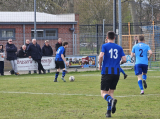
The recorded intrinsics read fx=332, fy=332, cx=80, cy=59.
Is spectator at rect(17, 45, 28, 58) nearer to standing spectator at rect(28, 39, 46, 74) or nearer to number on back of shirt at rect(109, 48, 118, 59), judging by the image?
standing spectator at rect(28, 39, 46, 74)

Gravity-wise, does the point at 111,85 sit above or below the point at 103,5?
below

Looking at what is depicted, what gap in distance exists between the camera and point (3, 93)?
11.1m

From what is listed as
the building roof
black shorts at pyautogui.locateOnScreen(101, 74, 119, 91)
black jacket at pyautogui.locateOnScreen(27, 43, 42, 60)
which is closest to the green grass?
black shorts at pyautogui.locateOnScreen(101, 74, 119, 91)

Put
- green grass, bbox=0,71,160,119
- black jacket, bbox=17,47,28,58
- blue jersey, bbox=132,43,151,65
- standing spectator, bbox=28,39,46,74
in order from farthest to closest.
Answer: black jacket, bbox=17,47,28,58 < standing spectator, bbox=28,39,46,74 < blue jersey, bbox=132,43,151,65 < green grass, bbox=0,71,160,119

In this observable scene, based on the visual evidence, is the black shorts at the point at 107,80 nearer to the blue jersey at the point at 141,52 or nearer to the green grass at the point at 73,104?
the green grass at the point at 73,104

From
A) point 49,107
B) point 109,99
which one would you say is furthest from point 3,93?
point 109,99

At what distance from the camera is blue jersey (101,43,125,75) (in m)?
7.08

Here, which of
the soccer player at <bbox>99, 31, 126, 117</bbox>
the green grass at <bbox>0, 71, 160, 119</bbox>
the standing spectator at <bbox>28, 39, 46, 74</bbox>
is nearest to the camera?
the soccer player at <bbox>99, 31, 126, 117</bbox>

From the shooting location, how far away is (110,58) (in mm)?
7109

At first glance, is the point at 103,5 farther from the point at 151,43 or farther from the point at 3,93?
the point at 3,93

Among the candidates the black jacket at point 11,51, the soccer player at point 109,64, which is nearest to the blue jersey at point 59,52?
the black jacket at point 11,51

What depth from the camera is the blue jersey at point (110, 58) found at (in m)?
7.08

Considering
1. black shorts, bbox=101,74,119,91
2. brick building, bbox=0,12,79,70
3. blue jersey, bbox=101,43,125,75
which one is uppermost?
brick building, bbox=0,12,79,70

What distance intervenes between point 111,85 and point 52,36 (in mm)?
16872
